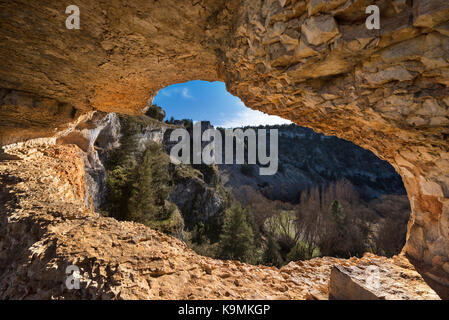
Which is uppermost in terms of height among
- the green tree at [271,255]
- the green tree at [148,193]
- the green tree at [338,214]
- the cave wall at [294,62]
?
the cave wall at [294,62]

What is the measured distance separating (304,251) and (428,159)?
67.2ft

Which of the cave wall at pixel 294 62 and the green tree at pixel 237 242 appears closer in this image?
the cave wall at pixel 294 62

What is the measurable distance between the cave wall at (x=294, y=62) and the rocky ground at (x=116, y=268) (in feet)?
4.65

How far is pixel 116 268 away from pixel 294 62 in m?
3.51

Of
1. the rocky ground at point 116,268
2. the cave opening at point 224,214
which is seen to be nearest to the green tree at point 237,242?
the cave opening at point 224,214

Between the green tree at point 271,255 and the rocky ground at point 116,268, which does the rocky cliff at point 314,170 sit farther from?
the rocky ground at point 116,268

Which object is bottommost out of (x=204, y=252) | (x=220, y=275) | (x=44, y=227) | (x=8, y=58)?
(x=204, y=252)

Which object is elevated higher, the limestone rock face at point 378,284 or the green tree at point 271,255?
the limestone rock face at point 378,284

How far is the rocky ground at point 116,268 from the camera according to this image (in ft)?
5.98

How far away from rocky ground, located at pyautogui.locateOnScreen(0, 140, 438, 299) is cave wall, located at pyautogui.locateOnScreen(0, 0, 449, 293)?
55.8 inches

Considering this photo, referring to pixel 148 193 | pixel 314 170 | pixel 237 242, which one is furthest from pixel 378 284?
pixel 314 170
